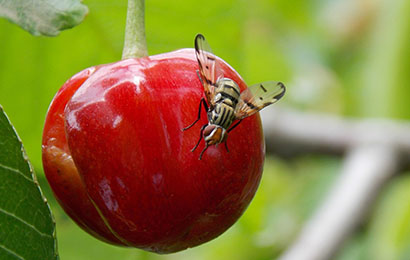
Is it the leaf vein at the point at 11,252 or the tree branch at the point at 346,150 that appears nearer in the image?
the leaf vein at the point at 11,252

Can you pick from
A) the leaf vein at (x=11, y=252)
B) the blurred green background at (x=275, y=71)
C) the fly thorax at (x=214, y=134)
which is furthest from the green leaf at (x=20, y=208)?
the blurred green background at (x=275, y=71)

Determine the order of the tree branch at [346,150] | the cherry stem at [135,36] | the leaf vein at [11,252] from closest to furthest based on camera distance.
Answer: the leaf vein at [11,252] < the cherry stem at [135,36] < the tree branch at [346,150]

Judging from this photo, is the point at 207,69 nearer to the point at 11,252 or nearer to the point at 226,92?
the point at 226,92

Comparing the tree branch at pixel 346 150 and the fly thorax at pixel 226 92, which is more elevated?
the fly thorax at pixel 226 92

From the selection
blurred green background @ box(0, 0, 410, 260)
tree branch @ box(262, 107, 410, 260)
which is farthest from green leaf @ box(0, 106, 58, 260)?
tree branch @ box(262, 107, 410, 260)

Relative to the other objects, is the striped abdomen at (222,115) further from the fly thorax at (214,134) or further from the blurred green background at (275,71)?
the blurred green background at (275,71)

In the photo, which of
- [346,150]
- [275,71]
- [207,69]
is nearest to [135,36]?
[207,69]

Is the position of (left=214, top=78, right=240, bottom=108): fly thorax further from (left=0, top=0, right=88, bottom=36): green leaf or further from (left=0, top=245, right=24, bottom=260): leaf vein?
(left=0, top=245, right=24, bottom=260): leaf vein
